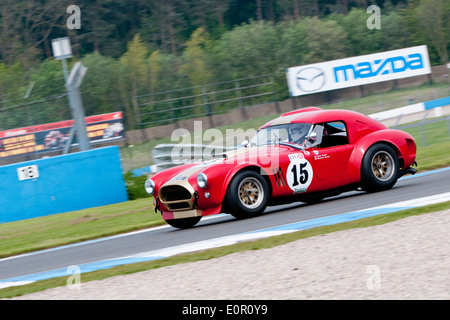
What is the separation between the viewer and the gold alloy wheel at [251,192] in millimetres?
8328

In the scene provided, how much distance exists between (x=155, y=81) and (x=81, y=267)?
98.7 feet

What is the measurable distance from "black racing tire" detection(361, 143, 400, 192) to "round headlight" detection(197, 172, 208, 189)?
7.91ft

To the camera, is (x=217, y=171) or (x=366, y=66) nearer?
(x=217, y=171)

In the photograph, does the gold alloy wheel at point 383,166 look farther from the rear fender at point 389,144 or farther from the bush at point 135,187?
the bush at point 135,187

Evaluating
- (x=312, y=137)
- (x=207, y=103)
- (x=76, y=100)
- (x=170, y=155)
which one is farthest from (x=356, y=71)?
(x=312, y=137)

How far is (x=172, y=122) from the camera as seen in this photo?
26266 millimetres

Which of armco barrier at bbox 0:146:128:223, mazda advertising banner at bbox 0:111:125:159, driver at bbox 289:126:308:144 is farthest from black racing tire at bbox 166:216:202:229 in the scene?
mazda advertising banner at bbox 0:111:125:159

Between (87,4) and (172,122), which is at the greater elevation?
(87,4)

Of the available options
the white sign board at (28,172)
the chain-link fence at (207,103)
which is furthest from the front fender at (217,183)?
the chain-link fence at (207,103)

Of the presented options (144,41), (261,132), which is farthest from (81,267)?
(144,41)

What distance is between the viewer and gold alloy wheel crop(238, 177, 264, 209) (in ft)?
27.3

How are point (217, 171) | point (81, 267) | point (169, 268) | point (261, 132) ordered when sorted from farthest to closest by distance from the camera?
point (261, 132), point (217, 171), point (81, 267), point (169, 268)

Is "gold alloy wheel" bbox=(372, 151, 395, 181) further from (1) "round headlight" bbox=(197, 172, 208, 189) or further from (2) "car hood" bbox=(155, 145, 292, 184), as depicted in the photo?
(1) "round headlight" bbox=(197, 172, 208, 189)
